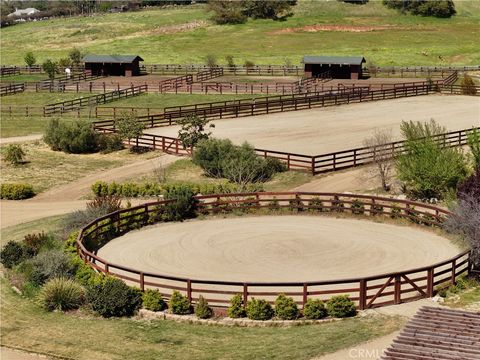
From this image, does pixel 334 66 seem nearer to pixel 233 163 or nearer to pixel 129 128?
pixel 129 128

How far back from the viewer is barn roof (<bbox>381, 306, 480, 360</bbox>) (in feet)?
63.4

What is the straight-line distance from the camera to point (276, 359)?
20344 mm

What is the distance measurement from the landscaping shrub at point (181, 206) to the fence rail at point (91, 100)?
118 ft

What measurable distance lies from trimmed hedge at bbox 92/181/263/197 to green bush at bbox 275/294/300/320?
17152mm

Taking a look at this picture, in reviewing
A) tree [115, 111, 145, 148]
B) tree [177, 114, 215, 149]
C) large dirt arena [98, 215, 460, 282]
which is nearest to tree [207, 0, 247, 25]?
tree [115, 111, 145, 148]

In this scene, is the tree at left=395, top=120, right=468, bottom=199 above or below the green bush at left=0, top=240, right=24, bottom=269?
above

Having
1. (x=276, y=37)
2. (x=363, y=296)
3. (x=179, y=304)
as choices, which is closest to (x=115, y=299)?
(x=179, y=304)

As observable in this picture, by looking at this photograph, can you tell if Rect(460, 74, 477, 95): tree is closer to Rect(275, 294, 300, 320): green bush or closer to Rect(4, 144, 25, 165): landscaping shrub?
Rect(4, 144, 25, 165): landscaping shrub

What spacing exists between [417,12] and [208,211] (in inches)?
4416

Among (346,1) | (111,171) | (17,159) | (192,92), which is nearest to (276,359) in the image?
(111,171)

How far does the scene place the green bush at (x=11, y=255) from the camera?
97.7 feet

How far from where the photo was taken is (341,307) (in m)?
23.0

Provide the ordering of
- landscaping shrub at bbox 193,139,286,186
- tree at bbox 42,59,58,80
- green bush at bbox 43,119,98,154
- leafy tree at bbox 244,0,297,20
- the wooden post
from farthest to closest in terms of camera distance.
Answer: leafy tree at bbox 244,0,297,20, tree at bbox 42,59,58,80, green bush at bbox 43,119,98,154, landscaping shrub at bbox 193,139,286,186, the wooden post

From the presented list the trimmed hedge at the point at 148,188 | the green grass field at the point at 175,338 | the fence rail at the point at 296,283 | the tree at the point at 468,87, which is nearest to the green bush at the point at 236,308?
the fence rail at the point at 296,283
